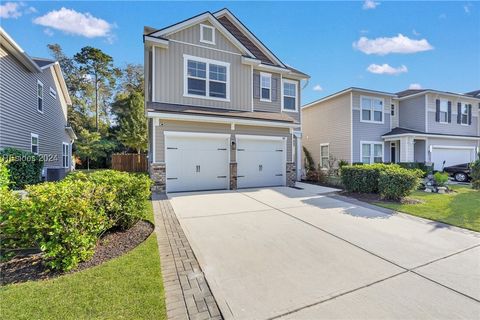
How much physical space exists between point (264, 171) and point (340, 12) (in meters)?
7.74

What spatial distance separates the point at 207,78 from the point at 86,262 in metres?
9.56

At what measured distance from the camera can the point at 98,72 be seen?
104 feet

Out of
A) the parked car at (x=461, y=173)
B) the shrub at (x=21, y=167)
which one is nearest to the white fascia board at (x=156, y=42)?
the shrub at (x=21, y=167)

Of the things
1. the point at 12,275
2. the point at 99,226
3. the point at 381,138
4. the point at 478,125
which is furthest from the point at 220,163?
the point at 478,125

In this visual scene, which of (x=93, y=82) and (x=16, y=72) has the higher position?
(x=93, y=82)

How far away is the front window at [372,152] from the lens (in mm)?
17094

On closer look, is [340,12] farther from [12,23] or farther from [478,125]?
[478,125]

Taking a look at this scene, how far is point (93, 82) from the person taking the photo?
32375 millimetres

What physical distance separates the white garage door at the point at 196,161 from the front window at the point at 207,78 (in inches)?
96.9

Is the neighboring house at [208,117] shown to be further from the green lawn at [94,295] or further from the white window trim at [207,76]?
the green lawn at [94,295]

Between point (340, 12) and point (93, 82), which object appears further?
point (93, 82)

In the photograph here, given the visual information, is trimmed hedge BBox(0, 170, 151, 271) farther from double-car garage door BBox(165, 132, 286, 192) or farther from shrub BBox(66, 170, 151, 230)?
double-car garage door BBox(165, 132, 286, 192)

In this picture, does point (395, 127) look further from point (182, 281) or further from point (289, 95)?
point (182, 281)

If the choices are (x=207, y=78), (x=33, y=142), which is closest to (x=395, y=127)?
(x=207, y=78)
